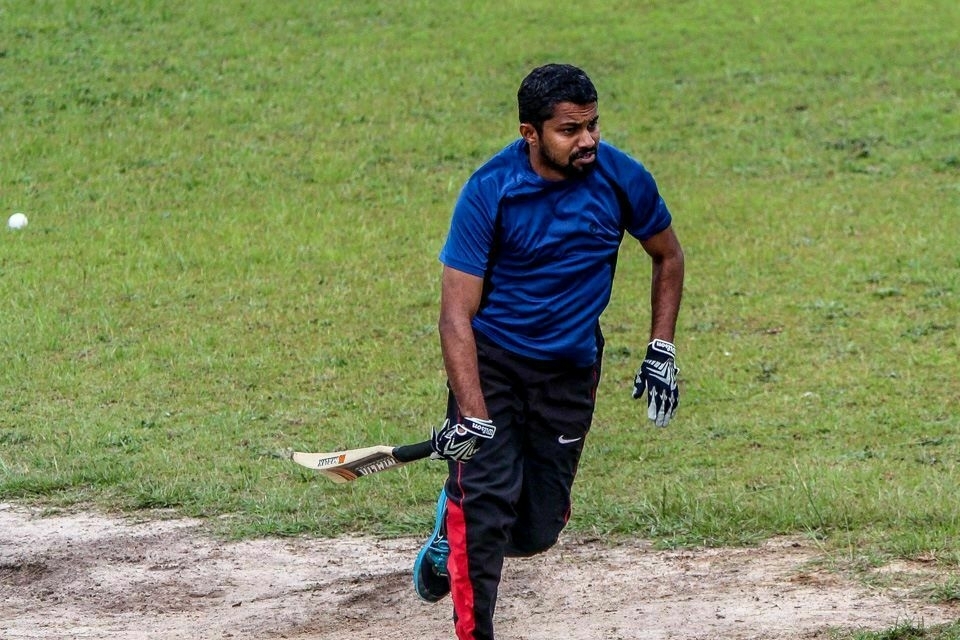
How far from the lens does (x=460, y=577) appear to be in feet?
16.0

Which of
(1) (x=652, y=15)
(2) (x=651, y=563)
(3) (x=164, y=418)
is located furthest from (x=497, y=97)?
(2) (x=651, y=563)

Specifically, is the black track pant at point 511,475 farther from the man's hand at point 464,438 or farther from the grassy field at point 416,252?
the grassy field at point 416,252

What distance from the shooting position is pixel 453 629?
545 centimetres

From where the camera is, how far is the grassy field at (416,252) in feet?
24.5

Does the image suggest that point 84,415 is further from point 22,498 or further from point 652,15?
point 652,15

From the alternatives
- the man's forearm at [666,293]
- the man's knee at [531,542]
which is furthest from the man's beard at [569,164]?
the man's knee at [531,542]

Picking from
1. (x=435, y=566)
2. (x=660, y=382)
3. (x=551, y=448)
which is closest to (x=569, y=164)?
(x=660, y=382)

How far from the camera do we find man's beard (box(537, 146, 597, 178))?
4809 mm

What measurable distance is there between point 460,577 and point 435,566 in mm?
399

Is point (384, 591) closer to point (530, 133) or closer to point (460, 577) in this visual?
point (460, 577)

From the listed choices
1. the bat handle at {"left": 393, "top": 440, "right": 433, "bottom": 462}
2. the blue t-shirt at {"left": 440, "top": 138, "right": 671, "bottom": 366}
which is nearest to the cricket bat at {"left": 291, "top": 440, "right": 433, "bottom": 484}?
the bat handle at {"left": 393, "top": 440, "right": 433, "bottom": 462}

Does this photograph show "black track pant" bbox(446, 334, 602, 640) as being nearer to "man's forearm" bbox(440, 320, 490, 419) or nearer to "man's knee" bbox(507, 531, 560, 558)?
"man's knee" bbox(507, 531, 560, 558)

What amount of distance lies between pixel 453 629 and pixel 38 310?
22.4 feet

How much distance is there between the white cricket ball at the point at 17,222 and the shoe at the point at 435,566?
9513mm
